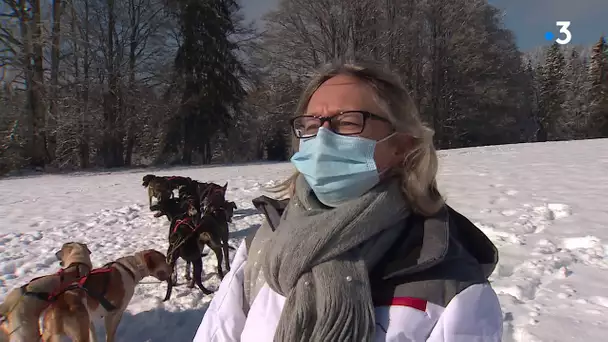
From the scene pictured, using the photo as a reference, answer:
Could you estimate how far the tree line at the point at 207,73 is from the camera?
19.9 m

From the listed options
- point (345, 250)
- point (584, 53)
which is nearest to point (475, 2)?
point (345, 250)

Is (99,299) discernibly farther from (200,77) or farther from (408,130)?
(200,77)

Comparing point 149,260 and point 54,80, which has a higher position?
point 54,80

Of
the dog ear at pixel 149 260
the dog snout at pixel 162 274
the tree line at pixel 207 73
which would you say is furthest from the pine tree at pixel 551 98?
the dog ear at pixel 149 260

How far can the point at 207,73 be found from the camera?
2283cm

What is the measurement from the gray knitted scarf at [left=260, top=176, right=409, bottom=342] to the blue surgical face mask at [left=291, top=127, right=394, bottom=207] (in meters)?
0.06

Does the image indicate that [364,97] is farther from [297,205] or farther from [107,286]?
[107,286]

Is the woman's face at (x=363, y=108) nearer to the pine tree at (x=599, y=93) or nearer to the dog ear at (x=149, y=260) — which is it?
the dog ear at (x=149, y=260)

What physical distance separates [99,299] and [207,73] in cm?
2105

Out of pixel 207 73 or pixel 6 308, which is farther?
pixel 207 73

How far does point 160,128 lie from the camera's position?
73.7ft

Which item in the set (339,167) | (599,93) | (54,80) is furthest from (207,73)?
(599,93)

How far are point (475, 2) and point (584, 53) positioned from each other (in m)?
48.2

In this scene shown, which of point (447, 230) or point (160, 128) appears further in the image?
point (160, 128)
